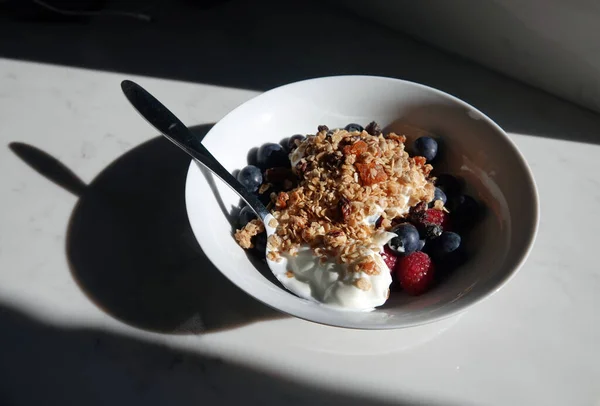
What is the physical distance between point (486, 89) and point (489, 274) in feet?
2.01

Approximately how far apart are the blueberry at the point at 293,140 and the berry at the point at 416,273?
11.5 inches

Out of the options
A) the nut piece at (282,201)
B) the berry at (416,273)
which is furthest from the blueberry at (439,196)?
the nut piece at (282,201)

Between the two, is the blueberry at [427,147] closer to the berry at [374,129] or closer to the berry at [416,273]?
the berry at [374,129]

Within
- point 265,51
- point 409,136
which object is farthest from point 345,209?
Result: point 265,51

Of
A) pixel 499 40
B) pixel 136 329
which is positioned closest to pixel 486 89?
pixel 499 40

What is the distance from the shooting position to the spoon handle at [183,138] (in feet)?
2.74

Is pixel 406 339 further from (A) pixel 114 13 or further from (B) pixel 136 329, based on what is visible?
(A) pixel 114 13

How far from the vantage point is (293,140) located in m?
0.96

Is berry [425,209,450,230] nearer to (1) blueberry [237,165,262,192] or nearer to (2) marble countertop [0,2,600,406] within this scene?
(2) marble countertop [0,2,600,406]

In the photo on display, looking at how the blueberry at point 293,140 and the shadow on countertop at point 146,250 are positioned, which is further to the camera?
the blueberry at point 293,140

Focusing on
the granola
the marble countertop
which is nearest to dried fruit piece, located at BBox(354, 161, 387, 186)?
the granola

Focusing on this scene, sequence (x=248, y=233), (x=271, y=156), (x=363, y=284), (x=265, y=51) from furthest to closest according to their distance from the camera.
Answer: (x=265, y=51) < (x=271, y=156) < (x=248, y=233) < (x=363, y=284)

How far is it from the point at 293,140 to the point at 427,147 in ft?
0.76

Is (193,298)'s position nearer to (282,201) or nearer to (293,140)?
(282,201)
